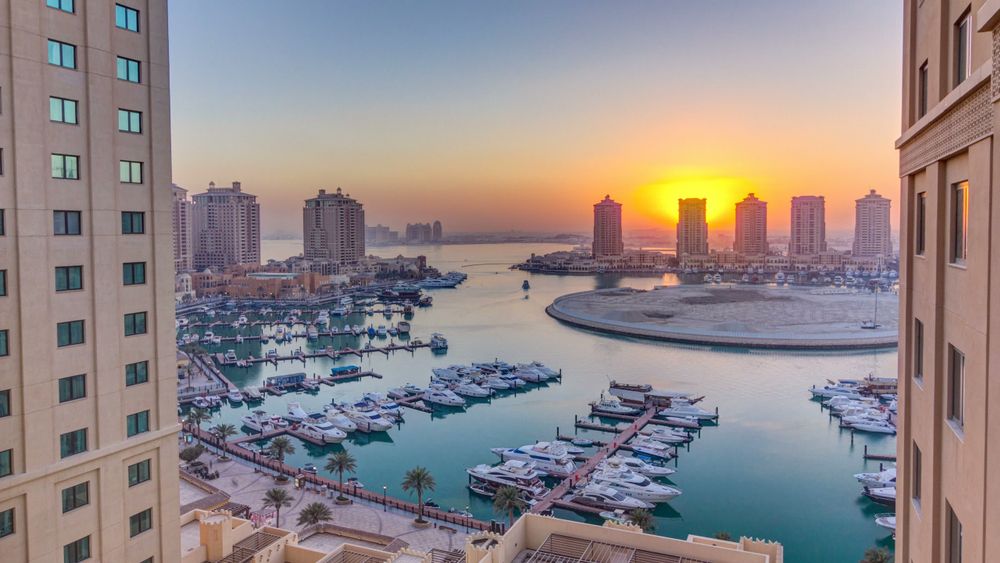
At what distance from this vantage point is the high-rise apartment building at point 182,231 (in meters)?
78.3

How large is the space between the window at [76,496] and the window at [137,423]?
52 centimetres

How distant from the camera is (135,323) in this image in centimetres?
587

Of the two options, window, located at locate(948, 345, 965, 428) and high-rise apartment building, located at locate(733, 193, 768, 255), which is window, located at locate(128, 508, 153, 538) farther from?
high-rise apartment building, located at locate(733, 193, 768, 255)

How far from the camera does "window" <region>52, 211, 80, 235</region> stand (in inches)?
205

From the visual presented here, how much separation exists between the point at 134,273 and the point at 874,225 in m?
110

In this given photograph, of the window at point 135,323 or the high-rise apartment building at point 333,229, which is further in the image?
the high-rise apartment building at point 333,229

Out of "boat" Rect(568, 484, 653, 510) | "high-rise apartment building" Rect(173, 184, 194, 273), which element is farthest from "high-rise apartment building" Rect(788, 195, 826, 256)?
"boat" Rect(568, 484, 653, 510)

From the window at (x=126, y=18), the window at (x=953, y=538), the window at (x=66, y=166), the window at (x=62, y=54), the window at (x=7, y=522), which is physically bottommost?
the window at (x=7, y=522)

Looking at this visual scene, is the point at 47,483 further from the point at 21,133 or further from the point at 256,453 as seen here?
the point at 256,453

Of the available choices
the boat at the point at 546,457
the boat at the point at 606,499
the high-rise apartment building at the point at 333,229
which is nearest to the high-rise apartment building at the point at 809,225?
the high-rise apartment building at the point at 333,229

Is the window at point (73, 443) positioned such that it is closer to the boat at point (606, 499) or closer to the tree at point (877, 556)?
the tree at point (877, 556)

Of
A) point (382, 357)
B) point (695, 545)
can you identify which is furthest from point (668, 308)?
point (695, 545)

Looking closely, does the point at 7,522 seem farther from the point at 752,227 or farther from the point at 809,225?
the point at 752,227

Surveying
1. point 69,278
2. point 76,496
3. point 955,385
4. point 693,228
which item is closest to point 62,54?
point 69,278
